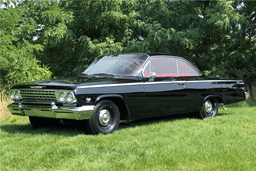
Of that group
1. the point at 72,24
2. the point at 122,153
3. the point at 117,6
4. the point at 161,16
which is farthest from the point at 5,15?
the point at 122,153

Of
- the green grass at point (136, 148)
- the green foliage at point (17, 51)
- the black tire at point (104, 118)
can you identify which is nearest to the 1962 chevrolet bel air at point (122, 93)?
the black tire at point (104, 118)

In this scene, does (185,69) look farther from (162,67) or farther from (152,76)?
(152,76)

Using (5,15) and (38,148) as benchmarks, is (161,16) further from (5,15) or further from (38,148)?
(38,148)

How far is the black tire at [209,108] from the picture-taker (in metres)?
8.23

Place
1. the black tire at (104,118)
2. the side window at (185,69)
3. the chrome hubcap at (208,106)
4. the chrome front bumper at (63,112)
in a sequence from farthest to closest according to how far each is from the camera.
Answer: the chrome hubcap at (208,106) < the side window at (185,69) < the black tire at (104,118) < the chrome front bumper at (63,112)

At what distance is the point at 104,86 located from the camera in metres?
5.98

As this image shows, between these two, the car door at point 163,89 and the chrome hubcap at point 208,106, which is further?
the chrome hubcap at point 208,106

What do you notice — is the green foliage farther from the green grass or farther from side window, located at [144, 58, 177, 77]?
side window, located at [144, 58, 177, 77]

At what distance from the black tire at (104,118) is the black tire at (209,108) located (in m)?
2.83

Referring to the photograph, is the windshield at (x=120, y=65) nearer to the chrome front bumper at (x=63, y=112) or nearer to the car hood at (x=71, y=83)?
the car hood at (x=71, y=83)

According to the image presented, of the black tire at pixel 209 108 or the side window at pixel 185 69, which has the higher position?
the side window at pixel 185 69

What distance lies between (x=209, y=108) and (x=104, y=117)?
3.52m

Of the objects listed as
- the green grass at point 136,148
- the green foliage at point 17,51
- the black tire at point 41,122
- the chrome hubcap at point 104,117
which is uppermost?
the green foliage at point 17,51

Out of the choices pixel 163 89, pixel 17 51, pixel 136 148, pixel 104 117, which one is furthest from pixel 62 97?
pixel 17 51
